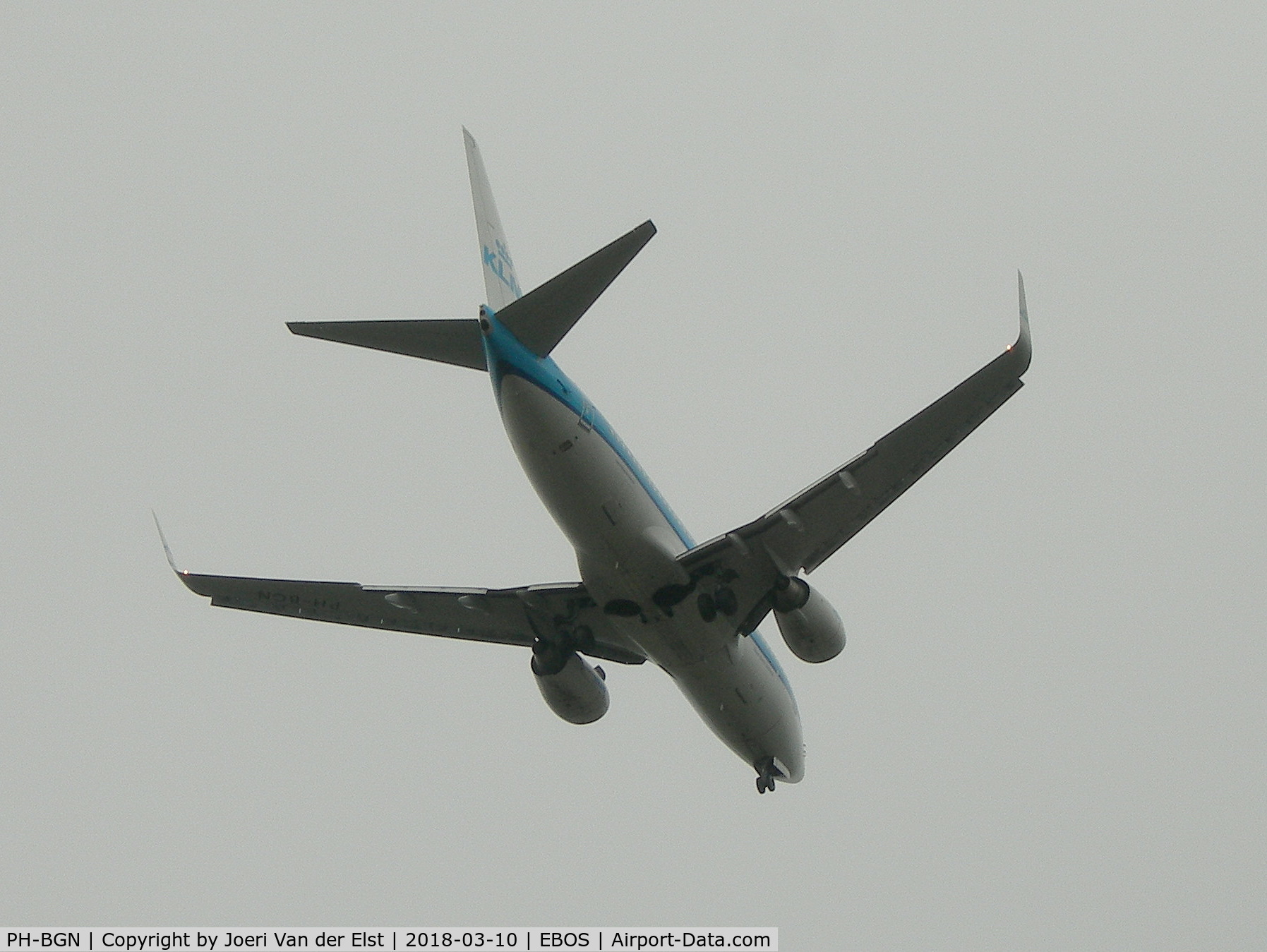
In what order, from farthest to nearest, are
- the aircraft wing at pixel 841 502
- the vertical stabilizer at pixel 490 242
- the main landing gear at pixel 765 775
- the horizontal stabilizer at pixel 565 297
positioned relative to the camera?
1. the main landing gear at pixel 765 775
2. the vertical stabilizer at pixel 490 242
3. the aircraft wing at pixel 841 502
4. the horizontal stabilizer at pixel 565 297

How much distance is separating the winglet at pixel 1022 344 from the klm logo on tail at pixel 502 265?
7538 mm

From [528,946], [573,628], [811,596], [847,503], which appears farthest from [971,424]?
[528,946]

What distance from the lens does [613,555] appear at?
857 inches

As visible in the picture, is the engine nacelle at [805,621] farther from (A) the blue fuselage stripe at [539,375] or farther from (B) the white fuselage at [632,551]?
(A) the blue fuselage stripe at [539,375]

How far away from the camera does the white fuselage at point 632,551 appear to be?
784 inches

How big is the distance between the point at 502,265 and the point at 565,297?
14.0 ft

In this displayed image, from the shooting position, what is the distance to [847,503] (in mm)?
22328

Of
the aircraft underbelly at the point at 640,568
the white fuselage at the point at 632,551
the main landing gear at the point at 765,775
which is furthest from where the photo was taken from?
the main landing gear at the point at 765,775

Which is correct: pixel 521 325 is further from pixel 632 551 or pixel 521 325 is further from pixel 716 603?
pixel 716 603

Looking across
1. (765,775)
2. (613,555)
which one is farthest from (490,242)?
(765,775)

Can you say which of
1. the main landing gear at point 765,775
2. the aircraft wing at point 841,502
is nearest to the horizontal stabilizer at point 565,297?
the aircraft wing at point 841,502

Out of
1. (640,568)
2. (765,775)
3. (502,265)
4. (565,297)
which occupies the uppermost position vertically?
(502,265)

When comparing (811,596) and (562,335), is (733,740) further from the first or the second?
(562,335)

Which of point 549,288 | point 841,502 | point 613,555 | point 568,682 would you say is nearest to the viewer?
point 549,288
